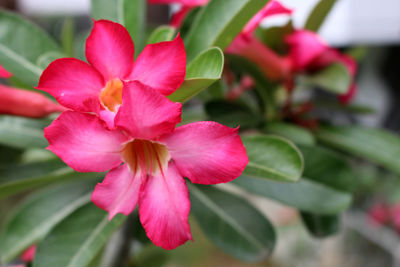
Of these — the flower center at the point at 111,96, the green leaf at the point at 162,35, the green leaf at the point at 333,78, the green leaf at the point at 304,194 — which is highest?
the green leaf at the point at 162,35

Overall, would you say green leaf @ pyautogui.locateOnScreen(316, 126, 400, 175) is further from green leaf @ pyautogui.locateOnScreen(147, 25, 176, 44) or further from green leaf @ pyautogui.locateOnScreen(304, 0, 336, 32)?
green leaf @ pyautogui.locateOnScreen(147, 25, 176, 44)

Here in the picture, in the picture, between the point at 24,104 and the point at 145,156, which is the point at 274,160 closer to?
the point at 145,156

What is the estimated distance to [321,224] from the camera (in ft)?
2.08

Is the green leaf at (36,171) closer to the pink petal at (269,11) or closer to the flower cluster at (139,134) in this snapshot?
the flower cluster at (139,134)

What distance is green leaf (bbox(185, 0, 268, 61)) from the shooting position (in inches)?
16.0

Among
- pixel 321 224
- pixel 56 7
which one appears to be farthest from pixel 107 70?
pixel 56 7

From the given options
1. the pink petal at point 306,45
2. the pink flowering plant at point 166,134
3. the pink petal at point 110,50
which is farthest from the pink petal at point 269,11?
the pink petal at point 110,50

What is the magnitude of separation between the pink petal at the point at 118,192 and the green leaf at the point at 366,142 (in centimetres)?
49

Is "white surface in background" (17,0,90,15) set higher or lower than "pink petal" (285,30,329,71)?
lower

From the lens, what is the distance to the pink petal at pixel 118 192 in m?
0.33

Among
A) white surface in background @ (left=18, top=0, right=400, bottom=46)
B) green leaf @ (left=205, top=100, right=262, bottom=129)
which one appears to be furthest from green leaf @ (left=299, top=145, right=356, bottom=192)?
white surface in background @ (left=18, top=0, right=400, bottom=46)

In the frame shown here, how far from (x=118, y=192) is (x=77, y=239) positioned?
18 centimetres

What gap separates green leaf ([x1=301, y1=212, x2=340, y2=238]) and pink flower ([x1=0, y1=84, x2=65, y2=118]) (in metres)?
0.46

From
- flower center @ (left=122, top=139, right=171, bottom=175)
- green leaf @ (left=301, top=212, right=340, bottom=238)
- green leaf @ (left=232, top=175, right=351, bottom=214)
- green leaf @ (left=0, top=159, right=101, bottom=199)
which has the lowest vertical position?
green leaf @ (left=301, top=212, right=340, bottom=238)
